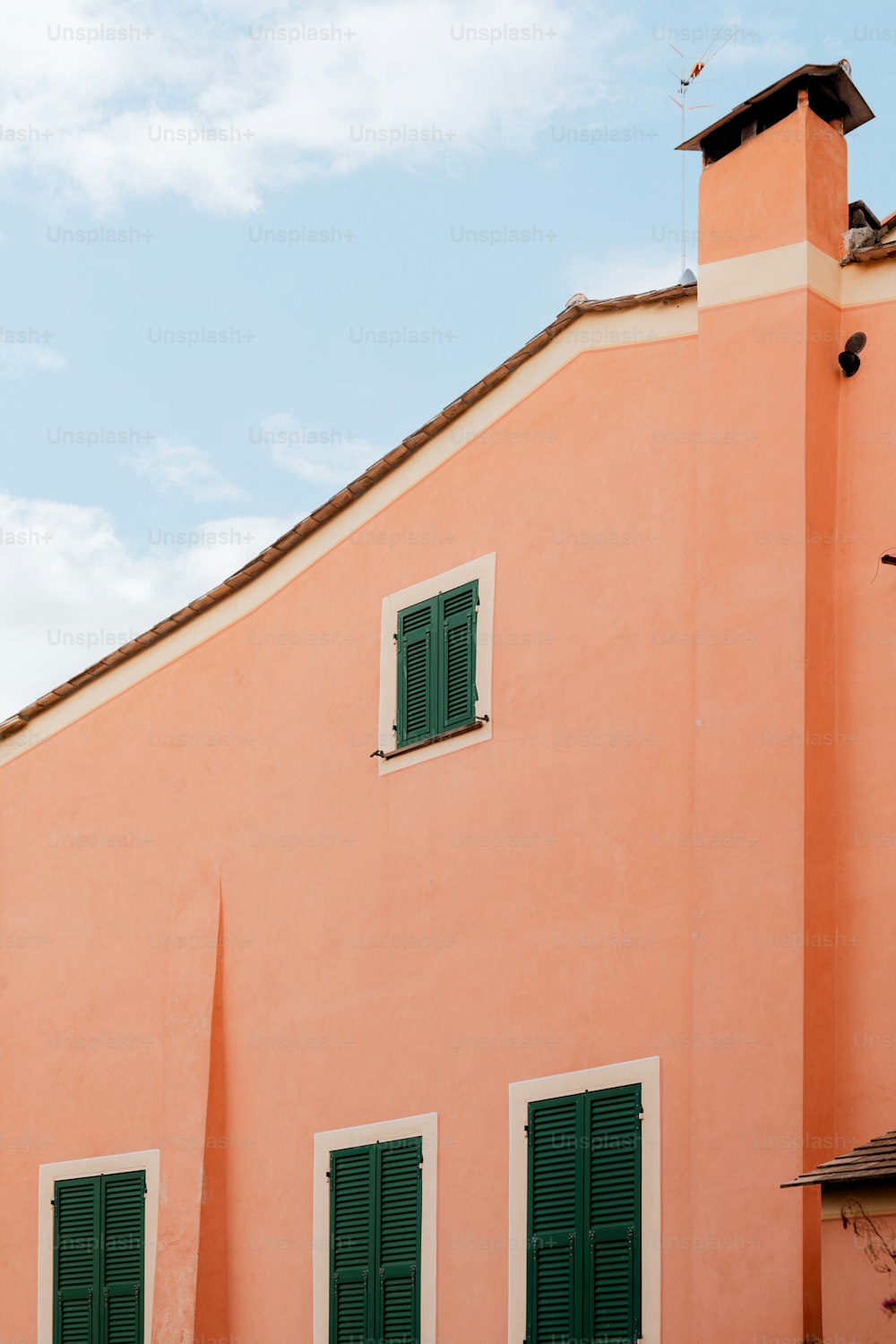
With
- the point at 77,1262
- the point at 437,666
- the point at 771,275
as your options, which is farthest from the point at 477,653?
the point at 77,1262

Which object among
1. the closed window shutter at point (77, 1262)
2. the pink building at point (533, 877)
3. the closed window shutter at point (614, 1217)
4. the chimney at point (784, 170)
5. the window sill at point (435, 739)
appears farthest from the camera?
the closed window shutter at point (77, 1262)

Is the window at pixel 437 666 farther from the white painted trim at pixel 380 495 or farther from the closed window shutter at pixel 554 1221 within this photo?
the closed window shutter at pixel 554 1221

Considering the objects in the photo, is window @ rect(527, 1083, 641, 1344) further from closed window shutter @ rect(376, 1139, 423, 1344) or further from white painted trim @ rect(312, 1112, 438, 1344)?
closed window shutter @ rect(376, 1139, 423, 1344)

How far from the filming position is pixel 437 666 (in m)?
13.8

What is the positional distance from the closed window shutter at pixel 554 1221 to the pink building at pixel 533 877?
24mm

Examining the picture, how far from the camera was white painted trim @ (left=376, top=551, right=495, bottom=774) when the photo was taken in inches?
528

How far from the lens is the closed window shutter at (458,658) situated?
13.5 m

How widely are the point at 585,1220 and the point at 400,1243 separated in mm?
1648

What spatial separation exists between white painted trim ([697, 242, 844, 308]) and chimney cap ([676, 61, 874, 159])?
2.87ft

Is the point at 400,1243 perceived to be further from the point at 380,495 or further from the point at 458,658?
the point at 380,495

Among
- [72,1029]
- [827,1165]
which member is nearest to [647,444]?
[827,1165]

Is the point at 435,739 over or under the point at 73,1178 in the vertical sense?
over

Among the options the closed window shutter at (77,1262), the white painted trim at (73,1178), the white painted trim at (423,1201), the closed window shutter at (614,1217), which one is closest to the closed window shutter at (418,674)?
the white painted trim at (423,1201)

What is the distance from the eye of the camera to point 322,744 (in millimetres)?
14641
